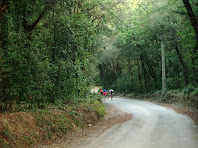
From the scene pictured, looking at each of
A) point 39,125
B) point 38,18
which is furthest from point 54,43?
point 39,125

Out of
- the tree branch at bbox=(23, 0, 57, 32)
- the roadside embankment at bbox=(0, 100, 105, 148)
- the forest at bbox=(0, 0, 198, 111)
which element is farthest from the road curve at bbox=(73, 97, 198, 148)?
the tree branch at bbox=(23, 0, 57, 32)

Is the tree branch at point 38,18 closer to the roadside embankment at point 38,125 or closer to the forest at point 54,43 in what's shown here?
the forest at point 54,43

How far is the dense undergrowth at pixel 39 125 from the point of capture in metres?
6.06

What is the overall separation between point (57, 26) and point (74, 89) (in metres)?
3.76

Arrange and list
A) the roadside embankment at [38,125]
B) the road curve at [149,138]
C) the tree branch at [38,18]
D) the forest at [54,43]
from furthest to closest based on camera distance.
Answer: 1. the tree branch at [38,18]
2. the forest at [54,43]
3. the road curve at [149,138]
4. the roadside embankment at [38,125]

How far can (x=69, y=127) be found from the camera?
9.09 metres

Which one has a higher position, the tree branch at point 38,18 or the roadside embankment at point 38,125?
the tree branch at point 38,18

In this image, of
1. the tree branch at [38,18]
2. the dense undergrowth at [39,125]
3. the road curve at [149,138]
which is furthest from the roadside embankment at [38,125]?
the tree branch at [38,18]

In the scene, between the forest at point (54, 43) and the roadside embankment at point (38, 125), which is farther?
the forest at point (54, 43)

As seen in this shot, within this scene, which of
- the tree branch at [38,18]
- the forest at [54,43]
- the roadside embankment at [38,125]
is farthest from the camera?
the tree branch at [38,18]

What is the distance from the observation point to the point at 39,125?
7523mm

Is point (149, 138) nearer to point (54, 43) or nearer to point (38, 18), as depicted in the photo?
point (54, 43)

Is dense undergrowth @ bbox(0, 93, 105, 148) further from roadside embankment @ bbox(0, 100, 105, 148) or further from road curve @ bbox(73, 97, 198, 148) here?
road curve @ bbox(73, 97, 198, 148)

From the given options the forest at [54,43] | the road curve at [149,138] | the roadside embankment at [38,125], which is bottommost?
the road curve at [149,138]
